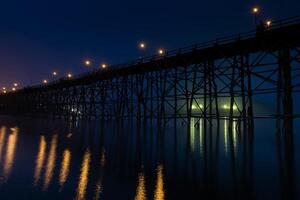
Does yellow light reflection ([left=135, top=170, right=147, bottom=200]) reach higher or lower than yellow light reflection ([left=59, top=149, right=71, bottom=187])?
lower

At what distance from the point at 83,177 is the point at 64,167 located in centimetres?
156

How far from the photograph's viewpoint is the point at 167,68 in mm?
25375

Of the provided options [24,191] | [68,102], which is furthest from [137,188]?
[68,102]

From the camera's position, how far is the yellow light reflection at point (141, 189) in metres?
6.23

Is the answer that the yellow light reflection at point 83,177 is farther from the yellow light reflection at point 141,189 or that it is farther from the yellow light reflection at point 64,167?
the yellow light reflection at point 141,189

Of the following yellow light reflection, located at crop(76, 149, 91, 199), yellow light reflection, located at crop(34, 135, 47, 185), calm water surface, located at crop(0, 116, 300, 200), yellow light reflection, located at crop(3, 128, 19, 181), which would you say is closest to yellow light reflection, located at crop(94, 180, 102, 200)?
calm water surface, located at crop(0, 116, 300, 200)

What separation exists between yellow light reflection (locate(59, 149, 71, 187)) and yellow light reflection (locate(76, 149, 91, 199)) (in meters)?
0.45

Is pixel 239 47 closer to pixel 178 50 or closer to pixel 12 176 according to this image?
pixel 178 50

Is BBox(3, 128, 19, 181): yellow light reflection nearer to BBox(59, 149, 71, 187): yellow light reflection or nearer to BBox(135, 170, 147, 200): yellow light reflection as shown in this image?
BBox(59, 149, 71, 187): yellow light reflection

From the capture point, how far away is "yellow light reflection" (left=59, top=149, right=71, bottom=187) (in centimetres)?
746

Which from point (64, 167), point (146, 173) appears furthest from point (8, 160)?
point (146, 173)

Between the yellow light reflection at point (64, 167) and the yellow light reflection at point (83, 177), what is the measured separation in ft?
1.47

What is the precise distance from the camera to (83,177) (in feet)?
25.7

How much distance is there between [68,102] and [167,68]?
22504mm
